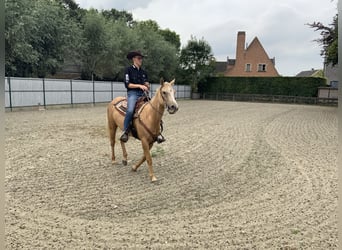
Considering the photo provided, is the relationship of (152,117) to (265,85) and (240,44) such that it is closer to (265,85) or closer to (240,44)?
(265,85)

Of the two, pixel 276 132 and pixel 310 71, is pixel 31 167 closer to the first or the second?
pixel 276 132

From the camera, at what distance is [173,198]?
12.8ft

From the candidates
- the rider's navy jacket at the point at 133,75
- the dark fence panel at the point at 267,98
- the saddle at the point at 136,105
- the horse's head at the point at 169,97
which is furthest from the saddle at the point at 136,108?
the dark fence panel at the point at 267,98

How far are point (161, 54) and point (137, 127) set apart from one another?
25.9 metres

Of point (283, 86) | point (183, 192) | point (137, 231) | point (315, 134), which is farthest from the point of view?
point (283, 86)

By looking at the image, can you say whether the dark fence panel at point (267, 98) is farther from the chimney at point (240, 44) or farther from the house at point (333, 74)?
the chimney at point (240, 44)

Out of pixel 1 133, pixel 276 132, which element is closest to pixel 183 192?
pixel 1 133

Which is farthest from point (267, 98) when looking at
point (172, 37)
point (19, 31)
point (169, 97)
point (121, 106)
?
point (169, 97)

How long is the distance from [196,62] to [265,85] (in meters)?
9.00

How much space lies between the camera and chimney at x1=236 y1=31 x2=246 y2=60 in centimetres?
4156

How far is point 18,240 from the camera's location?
274 centimetres

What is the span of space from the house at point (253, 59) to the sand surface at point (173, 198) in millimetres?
36245

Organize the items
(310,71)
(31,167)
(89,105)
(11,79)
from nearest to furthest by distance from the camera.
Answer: (31,167) → (11,79) → (89,105) → (310,71)

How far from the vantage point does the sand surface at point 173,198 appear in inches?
113
